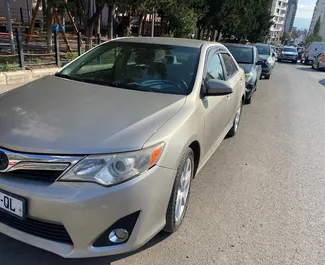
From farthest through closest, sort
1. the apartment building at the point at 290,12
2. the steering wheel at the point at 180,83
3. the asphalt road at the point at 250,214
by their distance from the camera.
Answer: the apartment building at the point at 290,12, the steering wheel at the point at 180,83, the asphalt road at the point at 250,214

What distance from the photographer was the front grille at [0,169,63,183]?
1970 millimetres

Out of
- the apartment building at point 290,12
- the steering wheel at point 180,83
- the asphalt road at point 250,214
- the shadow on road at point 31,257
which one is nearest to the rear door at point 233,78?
the asphalt road at point 250,214

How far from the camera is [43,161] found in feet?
6.44

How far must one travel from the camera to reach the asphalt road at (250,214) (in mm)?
2467

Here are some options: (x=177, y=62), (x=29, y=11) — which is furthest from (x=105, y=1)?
(x=29, y=11)

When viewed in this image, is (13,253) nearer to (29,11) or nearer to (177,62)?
(177,62)

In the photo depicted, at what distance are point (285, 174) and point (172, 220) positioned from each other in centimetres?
223

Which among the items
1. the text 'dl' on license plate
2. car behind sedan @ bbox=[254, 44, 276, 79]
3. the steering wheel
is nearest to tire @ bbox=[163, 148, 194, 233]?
the steering wheel

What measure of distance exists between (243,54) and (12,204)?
834 centimetres

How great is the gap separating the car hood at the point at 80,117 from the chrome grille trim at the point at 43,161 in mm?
34

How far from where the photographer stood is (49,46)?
33.9ft

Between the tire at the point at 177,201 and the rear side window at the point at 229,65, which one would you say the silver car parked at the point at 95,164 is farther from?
the rear side window at the point at 229,65

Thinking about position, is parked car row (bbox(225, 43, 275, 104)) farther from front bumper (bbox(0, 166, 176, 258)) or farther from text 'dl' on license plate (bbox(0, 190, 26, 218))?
text 'dl' on license plate (bbox(0, 190, 26, 218))

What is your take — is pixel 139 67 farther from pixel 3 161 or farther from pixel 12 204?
pixel 12 204
